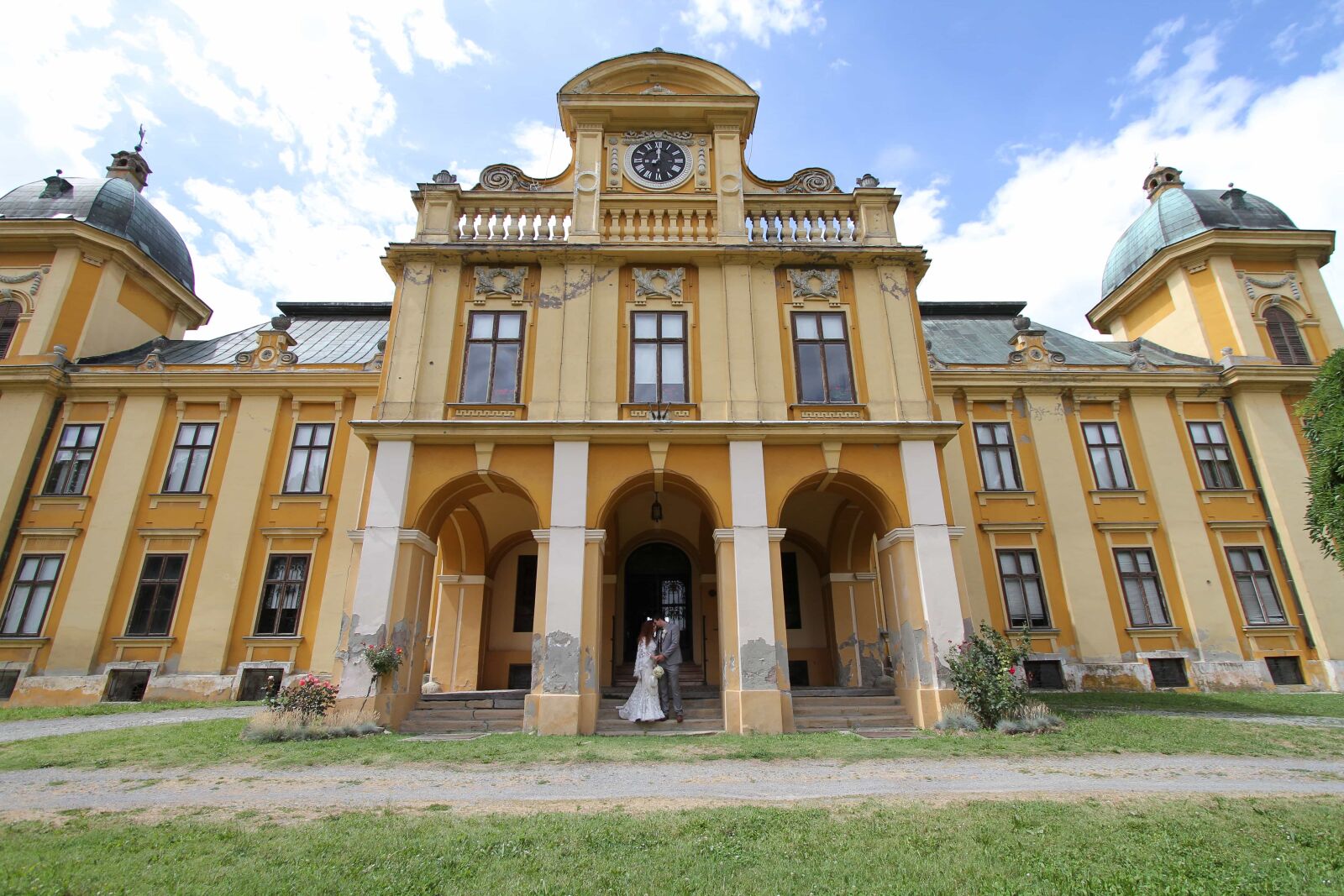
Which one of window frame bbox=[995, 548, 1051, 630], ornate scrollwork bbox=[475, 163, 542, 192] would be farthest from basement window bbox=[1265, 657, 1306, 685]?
ornate scrollwork bbox=[475, 163, 542, 192]

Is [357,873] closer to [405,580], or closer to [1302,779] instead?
[405,580]

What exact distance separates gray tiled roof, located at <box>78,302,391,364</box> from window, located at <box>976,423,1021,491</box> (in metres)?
17.6

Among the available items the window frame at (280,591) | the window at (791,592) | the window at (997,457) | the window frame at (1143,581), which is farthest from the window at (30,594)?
the window frame at (1143,581)

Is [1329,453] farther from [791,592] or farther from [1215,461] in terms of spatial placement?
[791,592]

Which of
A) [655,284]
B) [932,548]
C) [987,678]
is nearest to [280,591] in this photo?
[655,284]

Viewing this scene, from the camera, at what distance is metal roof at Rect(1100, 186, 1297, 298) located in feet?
69.1

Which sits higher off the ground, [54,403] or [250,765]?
[54,403]

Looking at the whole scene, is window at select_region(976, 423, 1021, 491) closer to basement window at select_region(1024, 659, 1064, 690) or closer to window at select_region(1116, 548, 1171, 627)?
window at select_region(1116, 548, 1171, 627)

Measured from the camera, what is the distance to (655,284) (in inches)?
570

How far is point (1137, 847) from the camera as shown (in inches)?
193

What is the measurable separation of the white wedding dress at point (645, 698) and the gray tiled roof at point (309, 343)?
13213 mm

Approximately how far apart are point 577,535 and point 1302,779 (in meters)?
9.94

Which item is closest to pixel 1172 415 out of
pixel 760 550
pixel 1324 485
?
pixel 1324 485

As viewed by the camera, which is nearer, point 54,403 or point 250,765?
point 250,765
